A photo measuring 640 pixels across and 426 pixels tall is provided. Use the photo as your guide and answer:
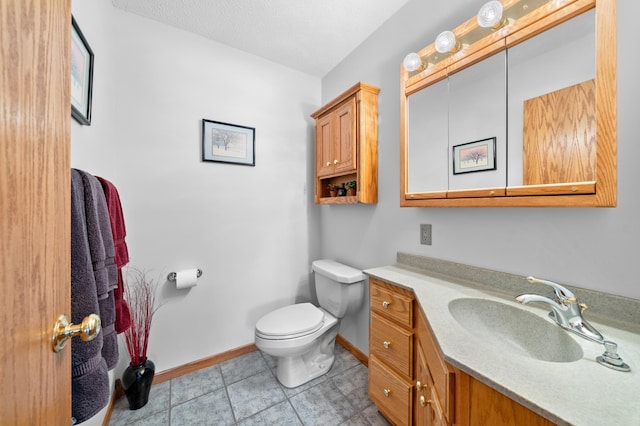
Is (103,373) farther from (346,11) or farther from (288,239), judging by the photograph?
(346,11)

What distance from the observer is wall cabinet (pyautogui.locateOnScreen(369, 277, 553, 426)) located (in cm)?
58

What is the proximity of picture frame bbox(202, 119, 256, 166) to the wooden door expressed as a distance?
1.31m

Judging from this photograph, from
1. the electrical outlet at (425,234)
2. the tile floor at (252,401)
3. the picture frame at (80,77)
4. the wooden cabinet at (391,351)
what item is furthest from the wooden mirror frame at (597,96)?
the picture frame at (80,77)

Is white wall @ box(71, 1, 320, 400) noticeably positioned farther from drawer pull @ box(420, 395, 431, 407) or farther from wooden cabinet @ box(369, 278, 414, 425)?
drawer pull @ box(420, 395, 431, 407)

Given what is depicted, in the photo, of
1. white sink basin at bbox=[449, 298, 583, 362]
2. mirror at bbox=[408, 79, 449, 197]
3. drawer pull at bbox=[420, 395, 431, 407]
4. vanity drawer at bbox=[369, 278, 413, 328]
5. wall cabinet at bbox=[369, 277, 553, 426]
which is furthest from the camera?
Answer: mirror at bbox=[408, 79, 449, 197]

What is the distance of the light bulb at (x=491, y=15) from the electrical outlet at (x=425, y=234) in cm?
98

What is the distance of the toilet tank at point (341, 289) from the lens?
5.75 ft

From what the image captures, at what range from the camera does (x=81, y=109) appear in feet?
3.42

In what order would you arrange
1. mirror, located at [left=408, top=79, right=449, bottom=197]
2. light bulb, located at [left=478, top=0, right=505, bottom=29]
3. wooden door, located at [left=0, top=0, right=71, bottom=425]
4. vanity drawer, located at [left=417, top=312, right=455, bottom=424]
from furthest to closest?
mirror, located at [left=408, top=79, right=449, bottom=197] < light bulb, located at [left=478, top=0, right=505, bottom=29] < vanity drawer, located at [left=417, top=312, right=455, bottom=424] < wooden door, located at [left=0, top=0, right=71, bottom=425]

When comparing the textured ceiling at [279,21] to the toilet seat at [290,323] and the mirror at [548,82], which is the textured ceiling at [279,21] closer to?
the mirror at [548,82]

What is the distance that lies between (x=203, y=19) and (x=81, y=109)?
3.64ft

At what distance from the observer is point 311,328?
62.2 inches

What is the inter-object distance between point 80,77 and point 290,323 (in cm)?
166

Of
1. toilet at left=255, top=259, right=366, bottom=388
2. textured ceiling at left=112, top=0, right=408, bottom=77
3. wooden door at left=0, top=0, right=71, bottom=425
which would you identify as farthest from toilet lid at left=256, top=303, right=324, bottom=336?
textured ceiling at left=112, top=0, right=408, bottom=77
